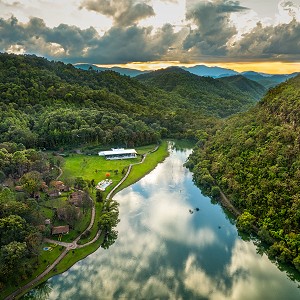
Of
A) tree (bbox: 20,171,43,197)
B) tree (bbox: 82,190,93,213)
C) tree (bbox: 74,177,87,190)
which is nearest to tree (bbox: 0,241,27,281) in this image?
tree (bbox: 82,190,93,213)

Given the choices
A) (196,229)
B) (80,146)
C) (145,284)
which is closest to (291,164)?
(196,229)

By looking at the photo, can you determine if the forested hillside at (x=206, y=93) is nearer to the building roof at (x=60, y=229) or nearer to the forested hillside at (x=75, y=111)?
the forested hillside at (x=75, y=111)

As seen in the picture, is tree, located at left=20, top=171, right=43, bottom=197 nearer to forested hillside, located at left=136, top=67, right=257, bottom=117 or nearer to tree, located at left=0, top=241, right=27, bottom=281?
tree, located at left=0, top=241, right=27, bottom=281

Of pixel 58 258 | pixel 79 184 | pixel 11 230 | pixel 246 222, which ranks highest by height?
pixel 11 230

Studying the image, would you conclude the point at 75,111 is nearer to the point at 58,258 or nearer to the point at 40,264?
the point at 58,258

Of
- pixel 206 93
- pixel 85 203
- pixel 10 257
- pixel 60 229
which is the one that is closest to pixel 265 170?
pixel 85 203

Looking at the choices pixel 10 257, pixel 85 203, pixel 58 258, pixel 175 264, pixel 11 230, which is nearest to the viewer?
pixel 10 257

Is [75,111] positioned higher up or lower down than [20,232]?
higher up
